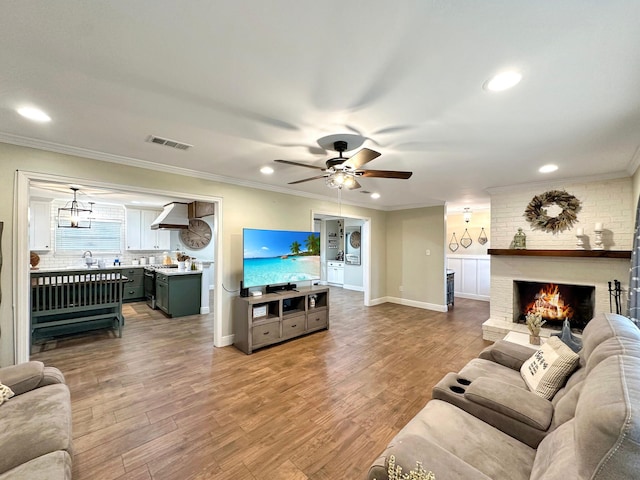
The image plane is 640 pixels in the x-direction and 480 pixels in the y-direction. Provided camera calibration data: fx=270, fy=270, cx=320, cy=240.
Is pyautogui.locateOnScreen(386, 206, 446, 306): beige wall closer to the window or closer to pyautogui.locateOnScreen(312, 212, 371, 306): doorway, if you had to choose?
pyautogui.locateOnScreen(312, 212, 371, 306): doorway

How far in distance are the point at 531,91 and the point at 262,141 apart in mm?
2118

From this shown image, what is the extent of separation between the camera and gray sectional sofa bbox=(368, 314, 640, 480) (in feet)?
2.53

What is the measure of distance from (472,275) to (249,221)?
634 centimetres

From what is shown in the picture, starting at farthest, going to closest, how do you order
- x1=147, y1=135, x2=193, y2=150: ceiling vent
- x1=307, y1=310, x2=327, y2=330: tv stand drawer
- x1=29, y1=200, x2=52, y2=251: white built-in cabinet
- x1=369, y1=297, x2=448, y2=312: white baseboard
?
x1=369, y1=297, x2=448, y2=312: white baseboard
x1=29, y1=200, x2=52, y2=251: white built-in cabinet
x1=307, y1=310, x2=327, y2=330: tv stand drawer
x1=147, y1=135, x2=193, y2=150: ceiling vent

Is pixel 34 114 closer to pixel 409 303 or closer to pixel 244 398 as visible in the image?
pixel 244 398

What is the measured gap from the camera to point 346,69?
1.55 m

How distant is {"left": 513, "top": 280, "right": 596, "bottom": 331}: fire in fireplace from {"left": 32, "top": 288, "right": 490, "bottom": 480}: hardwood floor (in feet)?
3.09

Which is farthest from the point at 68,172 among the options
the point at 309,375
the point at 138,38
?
the point at 309,375

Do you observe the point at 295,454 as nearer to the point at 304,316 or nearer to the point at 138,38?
the point at 304,316

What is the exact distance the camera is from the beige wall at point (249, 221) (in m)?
2.58

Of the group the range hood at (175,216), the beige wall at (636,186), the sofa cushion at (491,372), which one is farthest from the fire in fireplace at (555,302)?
the range hood at (175,216)

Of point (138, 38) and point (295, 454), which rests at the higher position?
point (138, 38)

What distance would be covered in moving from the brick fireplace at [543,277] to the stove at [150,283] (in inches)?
264

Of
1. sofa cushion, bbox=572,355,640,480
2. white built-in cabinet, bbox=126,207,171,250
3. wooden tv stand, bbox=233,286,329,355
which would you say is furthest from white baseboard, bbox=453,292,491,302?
white built-in cabinet, bbox=126,207,171,250
